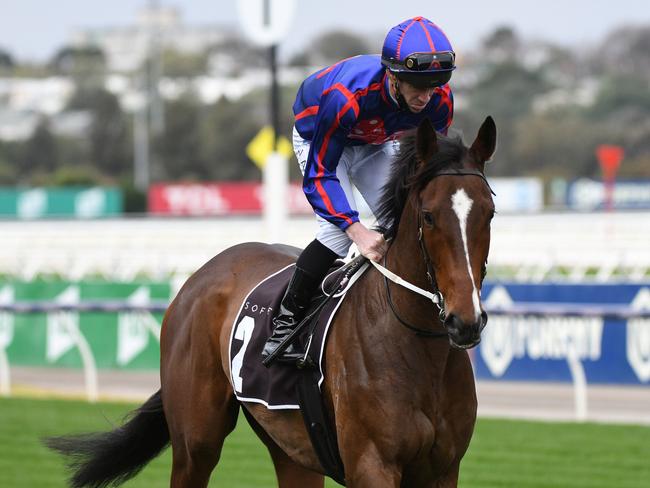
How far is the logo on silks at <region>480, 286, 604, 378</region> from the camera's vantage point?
11.0 meters

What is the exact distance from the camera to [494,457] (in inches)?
327

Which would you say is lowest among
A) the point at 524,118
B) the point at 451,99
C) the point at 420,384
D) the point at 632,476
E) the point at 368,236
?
the point at 524,118

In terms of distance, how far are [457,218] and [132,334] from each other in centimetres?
946

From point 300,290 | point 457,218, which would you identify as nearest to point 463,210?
point 457,218

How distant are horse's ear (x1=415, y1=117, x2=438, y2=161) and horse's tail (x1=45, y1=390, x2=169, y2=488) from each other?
2187 millimetres

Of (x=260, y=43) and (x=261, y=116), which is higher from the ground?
(x=260, y=43)

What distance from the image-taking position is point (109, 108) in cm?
7019

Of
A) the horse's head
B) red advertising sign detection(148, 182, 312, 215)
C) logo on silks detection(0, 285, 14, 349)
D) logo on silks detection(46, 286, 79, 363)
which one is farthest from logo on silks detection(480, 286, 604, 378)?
red advertising sign detection(148, 182, 312, 215)

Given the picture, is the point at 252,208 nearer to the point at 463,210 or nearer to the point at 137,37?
the point at 463,210

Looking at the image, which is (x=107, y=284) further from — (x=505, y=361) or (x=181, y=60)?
(x=181, y=60)

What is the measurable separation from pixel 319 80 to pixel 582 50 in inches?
3403

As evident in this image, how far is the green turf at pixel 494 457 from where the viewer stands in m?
7.57

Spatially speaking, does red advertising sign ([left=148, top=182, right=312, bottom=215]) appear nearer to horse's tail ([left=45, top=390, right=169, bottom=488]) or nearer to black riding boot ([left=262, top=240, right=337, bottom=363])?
horse's tail ([left=45, top=390, right=169, bottom=488])

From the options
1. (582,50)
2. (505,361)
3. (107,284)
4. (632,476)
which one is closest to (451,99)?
(632,476)
